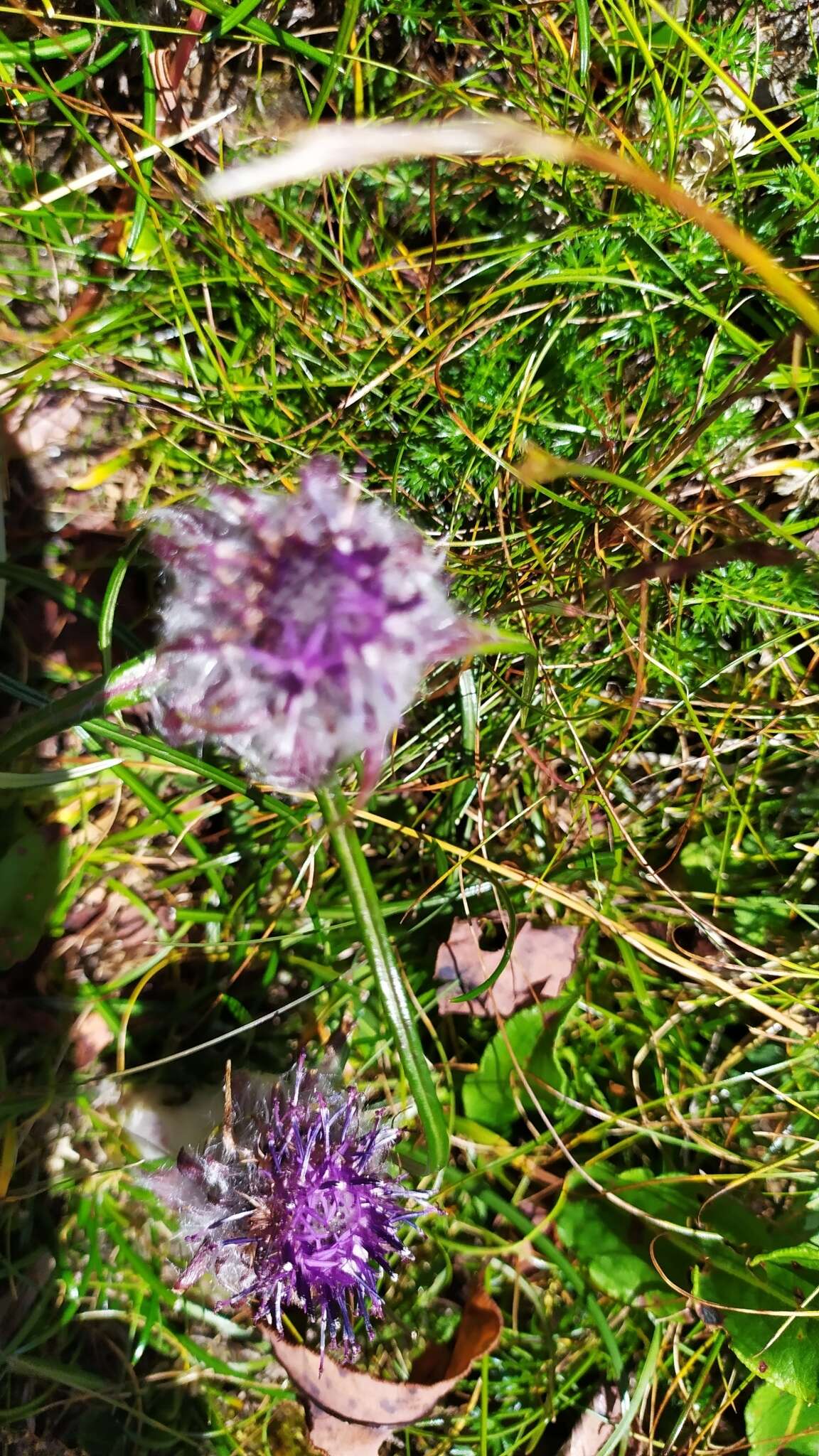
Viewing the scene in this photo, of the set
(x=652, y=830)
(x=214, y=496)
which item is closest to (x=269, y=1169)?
(x=652, y=830)

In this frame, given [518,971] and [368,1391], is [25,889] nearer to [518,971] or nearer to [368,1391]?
[518,971]

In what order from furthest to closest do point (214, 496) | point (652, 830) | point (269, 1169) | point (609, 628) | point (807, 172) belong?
point (652, 830) < point (609, 628) < point (807, 172) < point (269, 1169) < point (214, 496)

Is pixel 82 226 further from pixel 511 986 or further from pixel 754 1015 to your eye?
pixel 754 1015

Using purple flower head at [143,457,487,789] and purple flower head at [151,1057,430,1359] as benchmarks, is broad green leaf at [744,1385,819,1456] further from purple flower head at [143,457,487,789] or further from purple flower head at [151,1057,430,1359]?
purple flower head at [143,457,487,789]

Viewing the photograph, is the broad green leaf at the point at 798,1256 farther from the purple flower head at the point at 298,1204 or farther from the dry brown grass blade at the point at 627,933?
the purple flower head at the point at 298,1204

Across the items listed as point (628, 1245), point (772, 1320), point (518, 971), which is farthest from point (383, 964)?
point (772, 1320)

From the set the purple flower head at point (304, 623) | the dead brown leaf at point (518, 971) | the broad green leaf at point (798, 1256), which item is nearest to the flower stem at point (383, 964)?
the purple flower head at point (304, 623)
